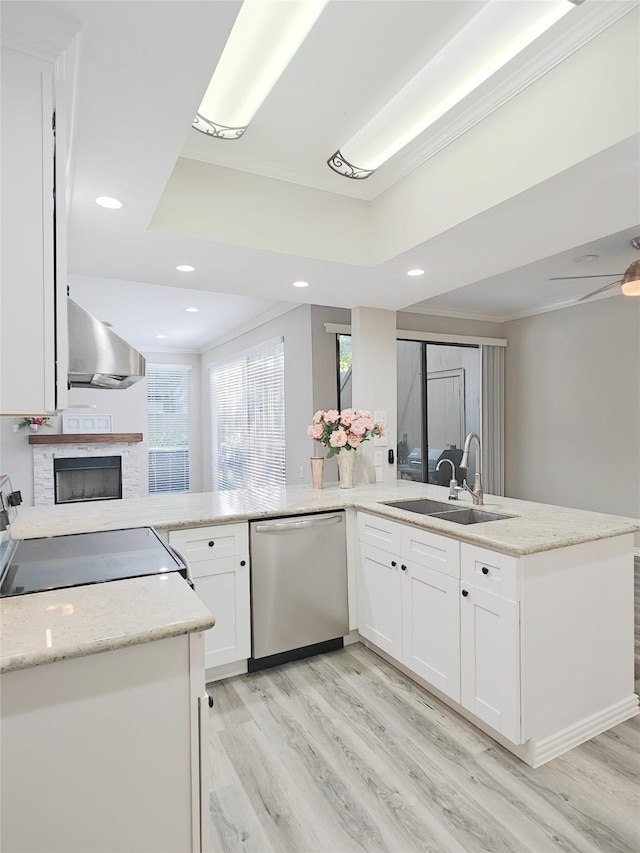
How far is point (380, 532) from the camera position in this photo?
2725 millimetres

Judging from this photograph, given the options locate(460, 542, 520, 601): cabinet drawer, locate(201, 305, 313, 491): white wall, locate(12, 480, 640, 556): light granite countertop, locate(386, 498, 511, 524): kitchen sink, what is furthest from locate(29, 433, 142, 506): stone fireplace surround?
locate(460, 542, 520, 601): cabinet drawer

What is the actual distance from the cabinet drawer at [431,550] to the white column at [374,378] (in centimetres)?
129

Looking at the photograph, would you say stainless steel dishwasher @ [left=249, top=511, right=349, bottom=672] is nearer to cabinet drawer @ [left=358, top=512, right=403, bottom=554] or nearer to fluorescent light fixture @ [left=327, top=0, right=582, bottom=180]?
cabinet drawer @ [left=358, top=512, right=403, bottom=554]

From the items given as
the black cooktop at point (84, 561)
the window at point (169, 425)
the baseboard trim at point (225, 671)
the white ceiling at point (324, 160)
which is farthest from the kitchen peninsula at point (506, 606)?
the window at point (169, 425)

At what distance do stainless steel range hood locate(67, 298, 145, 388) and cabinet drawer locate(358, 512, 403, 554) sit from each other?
149 cm

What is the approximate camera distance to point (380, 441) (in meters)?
3.78

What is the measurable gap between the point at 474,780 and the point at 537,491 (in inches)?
163

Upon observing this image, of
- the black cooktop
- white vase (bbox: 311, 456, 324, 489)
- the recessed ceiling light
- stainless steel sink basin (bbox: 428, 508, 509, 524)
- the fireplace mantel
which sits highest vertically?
the recessed ceiling light

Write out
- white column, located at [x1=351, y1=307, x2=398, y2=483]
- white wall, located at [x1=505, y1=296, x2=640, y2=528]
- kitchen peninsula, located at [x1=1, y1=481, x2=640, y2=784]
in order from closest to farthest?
kitchen peninsula, located at [x1=1, y1=481, x2=640, y2=784] → white column, located at [x1=351, y1=307, x2=398, y2=483] → white wall, located at [x1=505, y1=296, x2=640, y2=528]

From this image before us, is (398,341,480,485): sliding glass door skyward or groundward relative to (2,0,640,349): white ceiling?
groundward

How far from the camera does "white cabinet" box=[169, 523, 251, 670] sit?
2.45 m

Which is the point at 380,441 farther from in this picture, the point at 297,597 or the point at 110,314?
the point at 110,314

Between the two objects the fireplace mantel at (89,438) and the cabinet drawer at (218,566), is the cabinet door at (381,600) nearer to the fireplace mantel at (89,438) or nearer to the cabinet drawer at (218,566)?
the cabinet drawer at (218,566)

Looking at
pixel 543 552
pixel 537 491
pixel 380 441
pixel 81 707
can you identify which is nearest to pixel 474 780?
pixel 543 552
